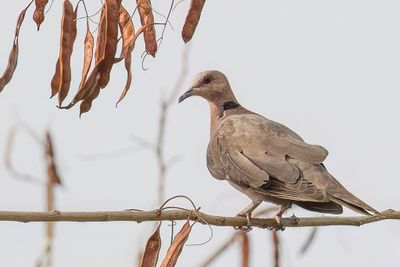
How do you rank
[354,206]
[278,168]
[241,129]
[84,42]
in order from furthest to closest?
[241,129]
[278,168]
[354,206]
[84,42]

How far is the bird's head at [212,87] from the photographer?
7539 millimetres

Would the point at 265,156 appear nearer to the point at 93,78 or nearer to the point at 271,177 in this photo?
the point at 271,177

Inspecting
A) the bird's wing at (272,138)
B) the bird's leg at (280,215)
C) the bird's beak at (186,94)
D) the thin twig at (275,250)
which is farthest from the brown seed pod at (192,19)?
the bird's beak at (186,94)

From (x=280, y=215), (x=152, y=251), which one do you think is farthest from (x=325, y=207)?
(x=152, y=251)

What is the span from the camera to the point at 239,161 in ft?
19.7

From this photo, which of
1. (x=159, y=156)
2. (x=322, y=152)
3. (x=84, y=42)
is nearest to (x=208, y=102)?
(x=322, y=152)

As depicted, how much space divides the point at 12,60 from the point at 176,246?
0.92 metres

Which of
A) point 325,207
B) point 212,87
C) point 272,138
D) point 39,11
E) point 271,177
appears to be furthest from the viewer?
point 212,87

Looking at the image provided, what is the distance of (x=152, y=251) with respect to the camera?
132 inches

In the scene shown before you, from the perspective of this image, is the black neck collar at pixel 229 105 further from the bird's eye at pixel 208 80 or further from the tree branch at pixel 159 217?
the tree branch at pixel 159 217

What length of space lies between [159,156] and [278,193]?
80cm

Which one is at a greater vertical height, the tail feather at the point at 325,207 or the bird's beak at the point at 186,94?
the bird's beak at the point at 186,94

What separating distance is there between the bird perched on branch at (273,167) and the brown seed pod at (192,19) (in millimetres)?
1827

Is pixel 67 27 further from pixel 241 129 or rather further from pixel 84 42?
pixel 241 129
